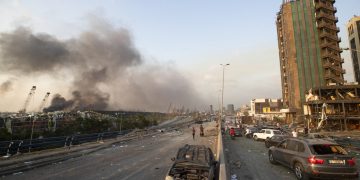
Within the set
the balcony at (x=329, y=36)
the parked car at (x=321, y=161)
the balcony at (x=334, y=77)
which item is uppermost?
the balcony at (x=329, y=36)

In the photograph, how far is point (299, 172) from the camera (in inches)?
465

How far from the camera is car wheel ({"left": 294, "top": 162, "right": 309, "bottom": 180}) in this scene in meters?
11.3

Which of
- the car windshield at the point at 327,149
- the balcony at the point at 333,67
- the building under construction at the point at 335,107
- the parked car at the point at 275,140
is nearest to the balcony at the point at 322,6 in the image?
the balcony at the point at 333,67

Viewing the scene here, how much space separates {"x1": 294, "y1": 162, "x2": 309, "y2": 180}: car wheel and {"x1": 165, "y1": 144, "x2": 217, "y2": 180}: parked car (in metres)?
3.66

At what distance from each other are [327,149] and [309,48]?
9259cm

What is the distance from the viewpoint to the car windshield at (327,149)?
11.3 m

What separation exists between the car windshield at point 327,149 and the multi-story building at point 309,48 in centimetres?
8429

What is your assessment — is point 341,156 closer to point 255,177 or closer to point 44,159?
point 255,177

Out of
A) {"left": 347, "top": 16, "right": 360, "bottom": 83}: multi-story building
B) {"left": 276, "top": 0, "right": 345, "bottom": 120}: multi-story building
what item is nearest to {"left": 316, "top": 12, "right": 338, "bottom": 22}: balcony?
{"left": 276, "top": 0, "right": 345, "bottom": 120}: multi-story building

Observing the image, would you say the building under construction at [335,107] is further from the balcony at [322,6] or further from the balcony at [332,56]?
the balcony at [322,6]

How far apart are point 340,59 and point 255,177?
290ft

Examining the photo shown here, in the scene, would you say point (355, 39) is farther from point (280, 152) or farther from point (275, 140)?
point (280, 152)

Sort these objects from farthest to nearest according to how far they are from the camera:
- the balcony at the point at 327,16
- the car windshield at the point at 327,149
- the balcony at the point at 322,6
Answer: the balcony at the point at 322,6
the balcony at the point at 327,16
the car windshield at the point at 327,149

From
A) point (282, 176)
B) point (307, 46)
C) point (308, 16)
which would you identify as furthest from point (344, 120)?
point (282, 176)
